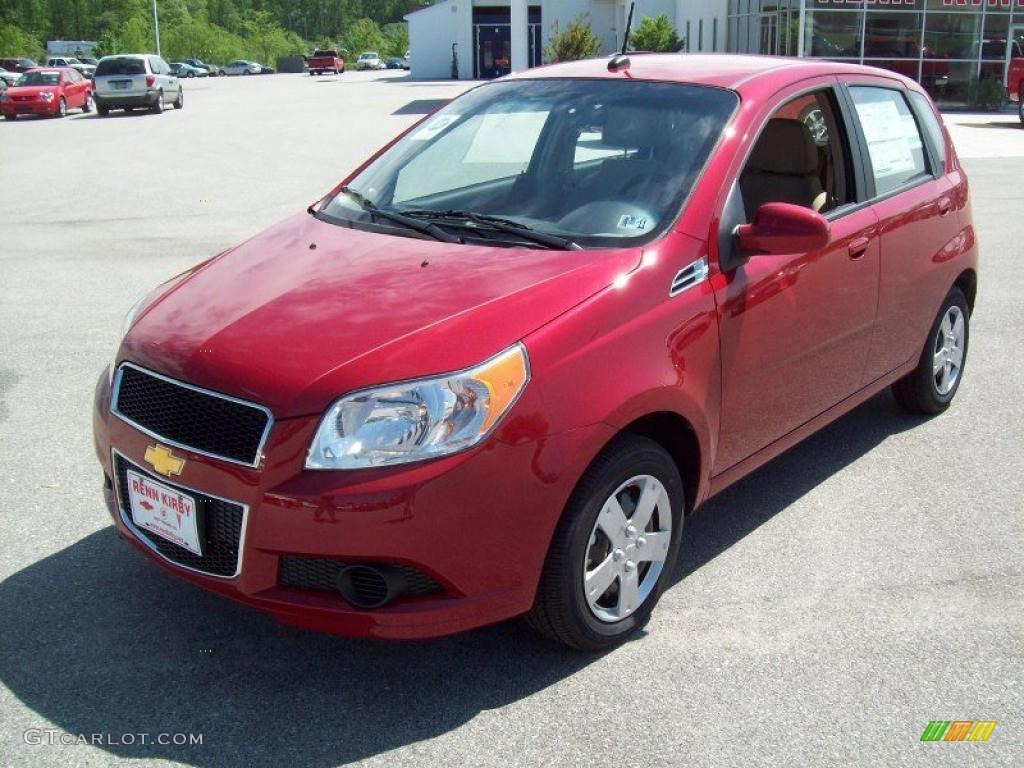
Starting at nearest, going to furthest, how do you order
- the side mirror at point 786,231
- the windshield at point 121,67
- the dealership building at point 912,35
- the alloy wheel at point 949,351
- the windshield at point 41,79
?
the side mirror at point 786,231
the alloy wheel at point 949,351
the dealership building at point 912,35
the windshield at point 121,67
the windshield at point 41,79

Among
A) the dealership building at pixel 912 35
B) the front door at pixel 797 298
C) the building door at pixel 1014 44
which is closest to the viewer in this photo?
the front door at pixel 797 298

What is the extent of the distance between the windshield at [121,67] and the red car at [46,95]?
4.48 ft

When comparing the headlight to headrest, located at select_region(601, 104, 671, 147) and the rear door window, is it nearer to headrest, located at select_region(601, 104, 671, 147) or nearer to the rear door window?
headrest, located at select_region(601, 104, 671, 147)

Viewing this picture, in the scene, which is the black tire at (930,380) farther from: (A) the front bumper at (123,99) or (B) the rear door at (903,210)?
(A) the front bumper at (123,99)

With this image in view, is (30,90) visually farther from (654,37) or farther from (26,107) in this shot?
(654,37)

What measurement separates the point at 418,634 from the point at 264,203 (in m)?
10.9

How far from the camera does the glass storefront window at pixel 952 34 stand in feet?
97.0

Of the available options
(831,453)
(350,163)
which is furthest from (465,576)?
(350,163)

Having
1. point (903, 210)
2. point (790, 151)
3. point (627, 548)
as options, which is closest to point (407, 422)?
point (627, 548)

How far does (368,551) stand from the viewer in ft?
9.32

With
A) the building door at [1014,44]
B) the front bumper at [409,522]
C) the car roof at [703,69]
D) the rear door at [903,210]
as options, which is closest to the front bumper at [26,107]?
the building door at [1014,44]

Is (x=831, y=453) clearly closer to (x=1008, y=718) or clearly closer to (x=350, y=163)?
(x=1008, y=718)

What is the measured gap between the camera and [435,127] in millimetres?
4656
